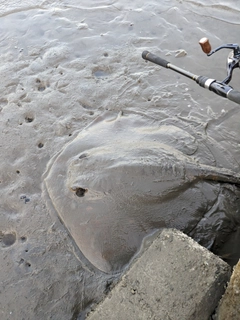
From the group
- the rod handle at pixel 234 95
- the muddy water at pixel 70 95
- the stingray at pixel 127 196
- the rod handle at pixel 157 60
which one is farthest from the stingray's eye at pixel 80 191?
the rod handle at pixel 234 95

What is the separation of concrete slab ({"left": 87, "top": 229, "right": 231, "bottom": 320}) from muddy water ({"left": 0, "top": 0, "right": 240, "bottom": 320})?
427 mm

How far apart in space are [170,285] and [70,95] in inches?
119

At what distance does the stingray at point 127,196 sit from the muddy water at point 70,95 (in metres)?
0.23

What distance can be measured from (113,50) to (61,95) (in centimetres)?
128

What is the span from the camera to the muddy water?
2869 millimetres

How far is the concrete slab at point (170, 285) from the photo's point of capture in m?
2.21

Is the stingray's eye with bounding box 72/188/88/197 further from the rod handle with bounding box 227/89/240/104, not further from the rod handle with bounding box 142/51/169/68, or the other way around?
the rod handle with bounding box 227/89/240/104

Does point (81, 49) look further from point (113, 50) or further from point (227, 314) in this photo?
point (227, 314)

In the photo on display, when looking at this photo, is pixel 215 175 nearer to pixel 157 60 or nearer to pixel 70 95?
pixel 157 60

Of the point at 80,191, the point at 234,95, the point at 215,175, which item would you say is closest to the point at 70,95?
the point at 80,191

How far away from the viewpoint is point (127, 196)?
283 centimetres

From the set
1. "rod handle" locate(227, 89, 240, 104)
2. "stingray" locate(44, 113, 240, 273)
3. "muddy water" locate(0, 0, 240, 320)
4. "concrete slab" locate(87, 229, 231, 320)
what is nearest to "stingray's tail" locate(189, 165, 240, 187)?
"stingray" locate(44, 113, 240, 273)

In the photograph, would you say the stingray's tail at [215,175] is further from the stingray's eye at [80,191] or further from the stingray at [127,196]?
the stingray's eye at [80,191]

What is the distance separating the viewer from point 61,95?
452cm
